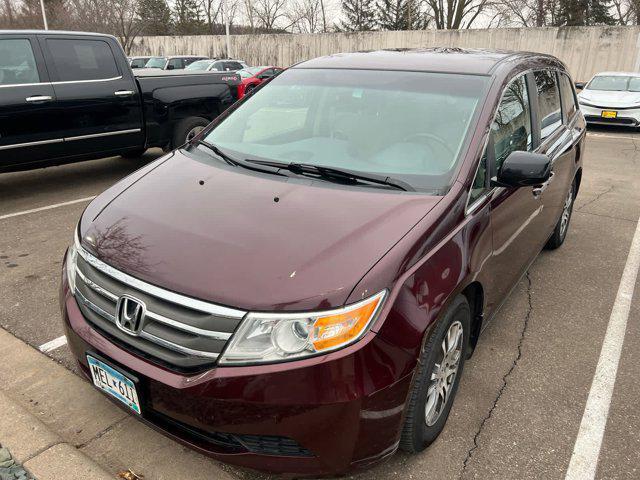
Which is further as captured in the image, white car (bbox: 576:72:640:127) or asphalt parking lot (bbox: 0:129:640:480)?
white car (bbox: 576:72:640:127)

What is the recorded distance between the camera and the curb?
2125mm

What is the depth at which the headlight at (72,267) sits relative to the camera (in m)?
2.25

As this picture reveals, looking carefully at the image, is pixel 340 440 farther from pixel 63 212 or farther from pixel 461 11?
pixel 461 11

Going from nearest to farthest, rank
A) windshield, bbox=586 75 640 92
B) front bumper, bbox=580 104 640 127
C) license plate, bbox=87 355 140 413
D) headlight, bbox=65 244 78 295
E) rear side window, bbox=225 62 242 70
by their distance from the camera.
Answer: license plate, bbox=87 355 140 413, headlight, bbox=65 244 78 295, front bumper, bbox=580 104 640 127, windshield, bbox=586 75 640 92, rear side window, bbox=225 62 242 70

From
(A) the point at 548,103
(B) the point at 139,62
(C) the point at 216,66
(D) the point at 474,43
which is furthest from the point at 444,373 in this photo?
(B) the point at 139,62

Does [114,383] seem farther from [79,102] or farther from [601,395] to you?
[79,102]

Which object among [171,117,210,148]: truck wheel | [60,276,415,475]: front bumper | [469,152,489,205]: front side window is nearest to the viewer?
[60,276,415,475]: front bumper

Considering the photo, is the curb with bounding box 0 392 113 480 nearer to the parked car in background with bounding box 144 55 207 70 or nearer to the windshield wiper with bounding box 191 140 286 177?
the windshield wiper with bounding box 191 140 286 177

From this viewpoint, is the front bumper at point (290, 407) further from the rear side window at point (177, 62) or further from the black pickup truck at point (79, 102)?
the rear side window at point (177, 62)

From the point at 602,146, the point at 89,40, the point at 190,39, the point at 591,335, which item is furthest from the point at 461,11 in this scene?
the point at 591,335

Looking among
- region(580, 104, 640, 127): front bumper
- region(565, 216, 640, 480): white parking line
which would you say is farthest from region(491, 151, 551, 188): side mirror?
region(580, 104, 640, 127): front bumper

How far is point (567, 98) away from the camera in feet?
14.7

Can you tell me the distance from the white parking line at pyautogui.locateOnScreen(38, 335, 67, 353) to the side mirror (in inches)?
104

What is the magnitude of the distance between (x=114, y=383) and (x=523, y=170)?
6.72 feet
